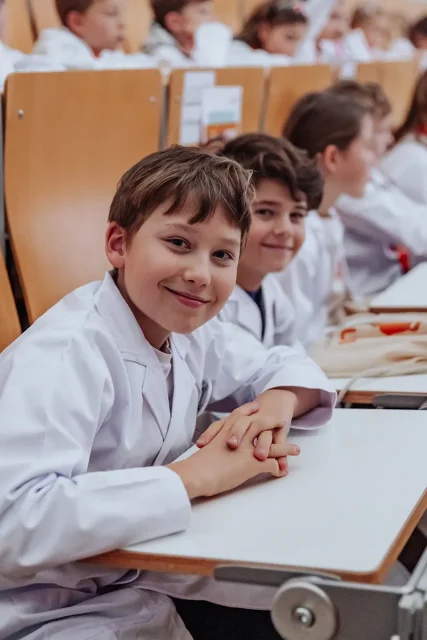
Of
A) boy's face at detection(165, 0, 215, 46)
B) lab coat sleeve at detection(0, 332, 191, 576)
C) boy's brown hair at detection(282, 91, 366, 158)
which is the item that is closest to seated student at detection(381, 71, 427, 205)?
boy's brown hair at detection(282, 91, 366, 158)

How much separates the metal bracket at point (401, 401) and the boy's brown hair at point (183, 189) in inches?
18.1

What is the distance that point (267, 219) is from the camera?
2.04 m

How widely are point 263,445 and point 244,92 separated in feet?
6.31

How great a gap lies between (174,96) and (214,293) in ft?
4.52

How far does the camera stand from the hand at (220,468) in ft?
3.79

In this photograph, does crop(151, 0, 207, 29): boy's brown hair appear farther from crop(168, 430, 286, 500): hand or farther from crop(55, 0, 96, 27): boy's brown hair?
crop(168, 430, 286, 500): hand

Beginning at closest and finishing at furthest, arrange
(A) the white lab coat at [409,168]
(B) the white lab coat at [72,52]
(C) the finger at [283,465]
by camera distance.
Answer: (C) the finger at [283,465] < (B) the white lab coat at [72,52] < (A) the white lab coat at [409,168]

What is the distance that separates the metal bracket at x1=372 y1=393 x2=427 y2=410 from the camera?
1631 millimetres

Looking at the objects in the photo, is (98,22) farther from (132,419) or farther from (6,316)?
(132,419)

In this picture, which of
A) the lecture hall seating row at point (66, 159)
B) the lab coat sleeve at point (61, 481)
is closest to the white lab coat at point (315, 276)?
the lecture hall seating row at point (66, 159)

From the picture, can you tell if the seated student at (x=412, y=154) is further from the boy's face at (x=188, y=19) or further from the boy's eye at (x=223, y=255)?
the boy's eye at (x=223, y=255)

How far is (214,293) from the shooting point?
133cm

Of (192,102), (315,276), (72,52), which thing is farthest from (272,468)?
(72,52)

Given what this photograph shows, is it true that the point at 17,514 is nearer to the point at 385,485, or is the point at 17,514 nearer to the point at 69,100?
the point at 385,485
